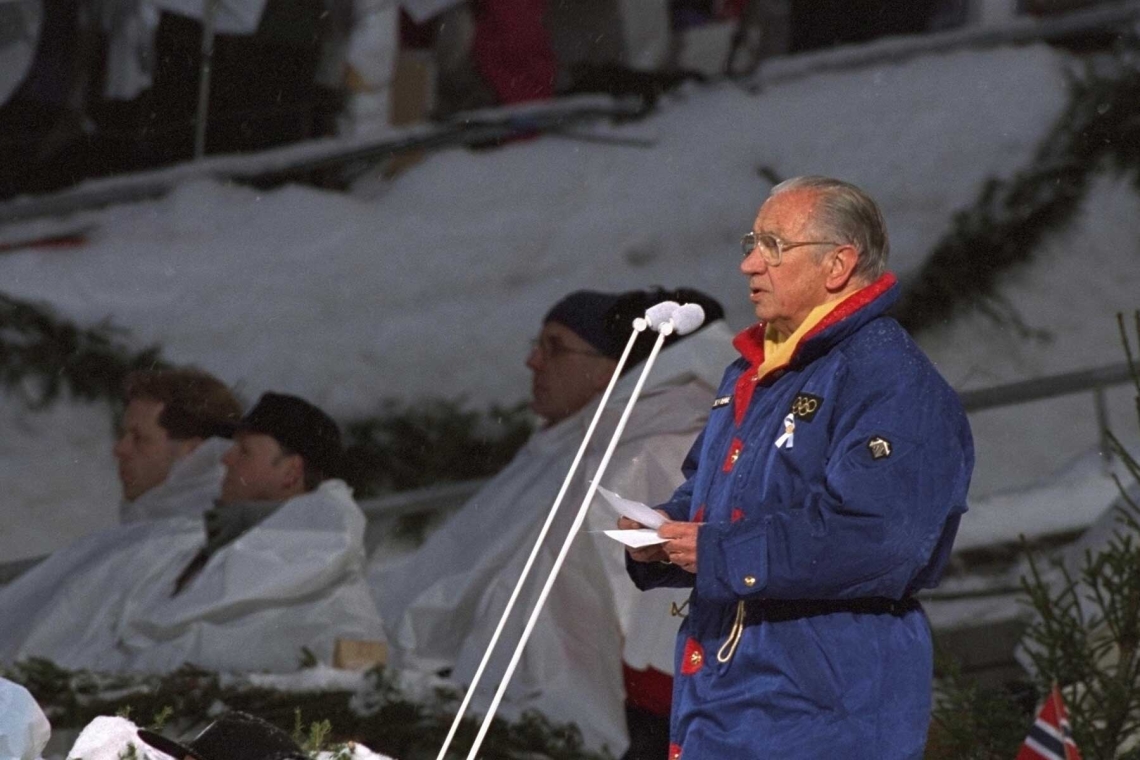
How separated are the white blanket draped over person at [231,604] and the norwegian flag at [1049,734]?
1.90 metres

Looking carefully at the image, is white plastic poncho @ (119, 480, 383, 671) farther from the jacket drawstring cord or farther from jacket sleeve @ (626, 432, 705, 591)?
the jacket drawstring cord

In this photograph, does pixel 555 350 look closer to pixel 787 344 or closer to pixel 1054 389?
pixel 1054 389

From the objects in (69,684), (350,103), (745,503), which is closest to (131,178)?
(350,103)

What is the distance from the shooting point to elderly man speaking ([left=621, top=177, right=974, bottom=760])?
3.92 metres

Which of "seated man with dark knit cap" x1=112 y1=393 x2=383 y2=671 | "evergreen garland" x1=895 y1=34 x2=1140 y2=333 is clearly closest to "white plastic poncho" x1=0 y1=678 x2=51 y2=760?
"seated man with dark knit cap" x1=112 y1=393 x2=383 y2=671

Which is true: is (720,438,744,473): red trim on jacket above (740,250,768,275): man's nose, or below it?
below

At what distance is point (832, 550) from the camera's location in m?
3.90

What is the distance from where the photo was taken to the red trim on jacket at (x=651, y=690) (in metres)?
5.88

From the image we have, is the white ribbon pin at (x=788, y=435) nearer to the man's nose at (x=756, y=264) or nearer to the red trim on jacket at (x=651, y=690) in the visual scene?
the man's nose at (x=756, y=264)

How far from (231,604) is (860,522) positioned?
293 cm

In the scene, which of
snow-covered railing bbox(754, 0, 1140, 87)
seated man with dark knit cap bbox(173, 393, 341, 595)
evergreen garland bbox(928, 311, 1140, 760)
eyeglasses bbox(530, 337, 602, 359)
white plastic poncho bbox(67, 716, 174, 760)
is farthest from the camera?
snow-covered railing bbox(754, 0, 1140, 87)

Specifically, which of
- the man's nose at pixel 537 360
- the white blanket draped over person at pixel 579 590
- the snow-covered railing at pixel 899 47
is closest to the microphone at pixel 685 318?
the white blanket draped over person at pixel 579 590

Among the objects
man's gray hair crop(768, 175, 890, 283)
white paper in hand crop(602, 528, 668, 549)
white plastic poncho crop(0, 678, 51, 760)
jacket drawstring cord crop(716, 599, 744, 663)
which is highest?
man's gray hair crop(768, 175, 890, 283)

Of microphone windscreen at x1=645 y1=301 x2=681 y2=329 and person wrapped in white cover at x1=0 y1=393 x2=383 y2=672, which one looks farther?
person wrapped in white cover at x1=0 y1=393 x2=383 y2=672
